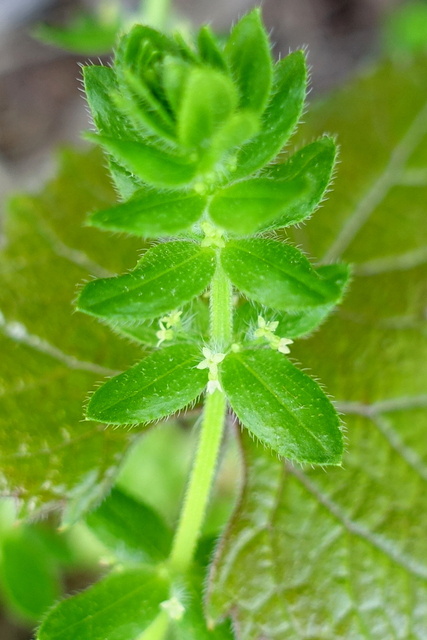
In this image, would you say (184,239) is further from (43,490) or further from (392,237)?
(392,237)

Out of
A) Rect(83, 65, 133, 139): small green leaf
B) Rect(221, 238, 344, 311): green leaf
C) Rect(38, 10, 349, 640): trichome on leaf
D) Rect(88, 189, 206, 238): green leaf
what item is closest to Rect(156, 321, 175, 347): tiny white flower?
Rect(38, 10, 349, 640): trichome on leaf

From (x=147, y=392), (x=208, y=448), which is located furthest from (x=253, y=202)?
(x=208, y=448)

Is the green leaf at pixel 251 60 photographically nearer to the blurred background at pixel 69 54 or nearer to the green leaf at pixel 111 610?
the green leaf at pixel 111 610

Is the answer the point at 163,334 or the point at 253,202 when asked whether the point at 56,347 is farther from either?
the point at 253,202

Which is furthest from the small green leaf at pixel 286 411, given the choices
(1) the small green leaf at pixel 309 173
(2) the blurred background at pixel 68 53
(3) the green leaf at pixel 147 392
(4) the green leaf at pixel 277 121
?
(2) the blurred background at pixel 68 53

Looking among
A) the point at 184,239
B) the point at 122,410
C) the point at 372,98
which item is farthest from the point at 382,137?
the point at 122,410

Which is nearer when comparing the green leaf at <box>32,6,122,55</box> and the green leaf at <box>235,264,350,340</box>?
the green leaf at <box>235,264,350,340</box>

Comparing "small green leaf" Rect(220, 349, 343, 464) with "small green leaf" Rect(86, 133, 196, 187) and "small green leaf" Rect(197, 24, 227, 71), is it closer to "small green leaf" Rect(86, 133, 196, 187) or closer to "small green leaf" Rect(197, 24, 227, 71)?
"small green leaf" Rect(86, 133, 196, 187)
